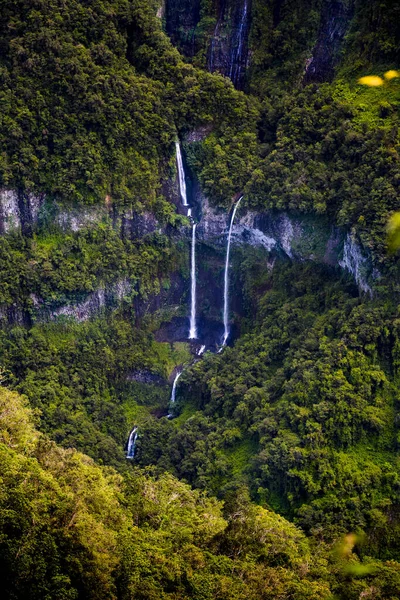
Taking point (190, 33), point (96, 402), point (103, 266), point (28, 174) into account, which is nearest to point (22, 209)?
point (28, 174)

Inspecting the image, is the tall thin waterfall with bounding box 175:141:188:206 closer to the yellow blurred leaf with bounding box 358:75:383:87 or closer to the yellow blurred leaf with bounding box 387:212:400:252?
the yellow blurred leaf with bounding box 358:75:383:87

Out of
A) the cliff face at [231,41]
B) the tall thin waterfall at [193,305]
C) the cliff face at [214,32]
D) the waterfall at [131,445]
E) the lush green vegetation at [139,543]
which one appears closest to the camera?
the lush green vegetation at [139,543]

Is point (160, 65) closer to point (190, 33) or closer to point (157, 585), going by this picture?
point (190, 33)

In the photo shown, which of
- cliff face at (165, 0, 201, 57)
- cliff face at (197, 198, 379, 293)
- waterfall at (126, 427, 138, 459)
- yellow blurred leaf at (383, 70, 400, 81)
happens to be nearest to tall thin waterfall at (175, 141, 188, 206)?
cliff face at (197, 198, 379, 293)

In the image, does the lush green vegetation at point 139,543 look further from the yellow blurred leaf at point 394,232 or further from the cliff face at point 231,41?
the cliff face at point 231,41

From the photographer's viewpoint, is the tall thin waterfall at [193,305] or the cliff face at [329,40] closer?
the cliff face at [329,40]

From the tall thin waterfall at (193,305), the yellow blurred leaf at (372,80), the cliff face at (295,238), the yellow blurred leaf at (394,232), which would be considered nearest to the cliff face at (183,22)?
the cliff face at (295,238)
